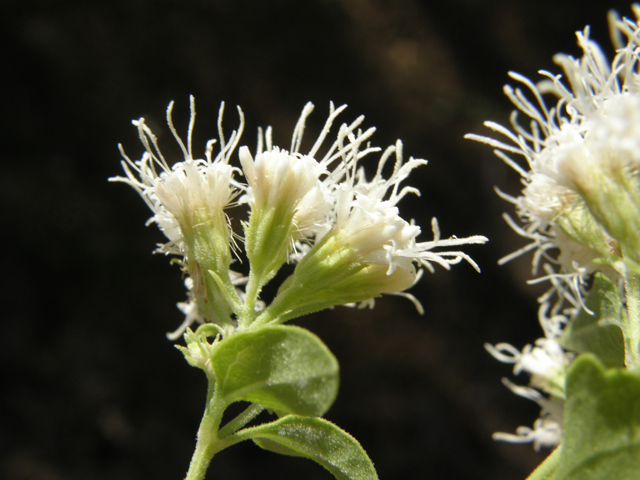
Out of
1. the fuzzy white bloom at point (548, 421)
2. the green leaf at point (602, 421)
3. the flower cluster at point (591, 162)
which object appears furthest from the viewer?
the fuzzy white bloom at point (548, 421)

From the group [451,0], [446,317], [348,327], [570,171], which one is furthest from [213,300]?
[451,0]

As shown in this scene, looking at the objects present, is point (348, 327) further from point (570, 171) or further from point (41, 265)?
point (570, 171)

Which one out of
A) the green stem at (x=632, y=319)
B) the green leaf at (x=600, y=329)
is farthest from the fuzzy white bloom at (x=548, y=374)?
the green stem at (x=632, y=319)

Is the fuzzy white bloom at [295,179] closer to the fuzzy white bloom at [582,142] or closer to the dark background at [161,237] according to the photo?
the fuzzy white bloom at [582,142]

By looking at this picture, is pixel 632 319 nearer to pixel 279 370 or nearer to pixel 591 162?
pixel 591 162

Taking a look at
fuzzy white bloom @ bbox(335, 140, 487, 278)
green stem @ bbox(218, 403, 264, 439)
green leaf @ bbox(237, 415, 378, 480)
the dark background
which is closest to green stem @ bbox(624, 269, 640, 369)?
fuzzy white bloom @ bbox(335, 140, 487, 278)

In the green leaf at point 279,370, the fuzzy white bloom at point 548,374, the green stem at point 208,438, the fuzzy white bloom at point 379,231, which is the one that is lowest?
the green stem at point 208,438

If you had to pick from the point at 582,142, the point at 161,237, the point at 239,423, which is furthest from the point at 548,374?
the point at 161,237
